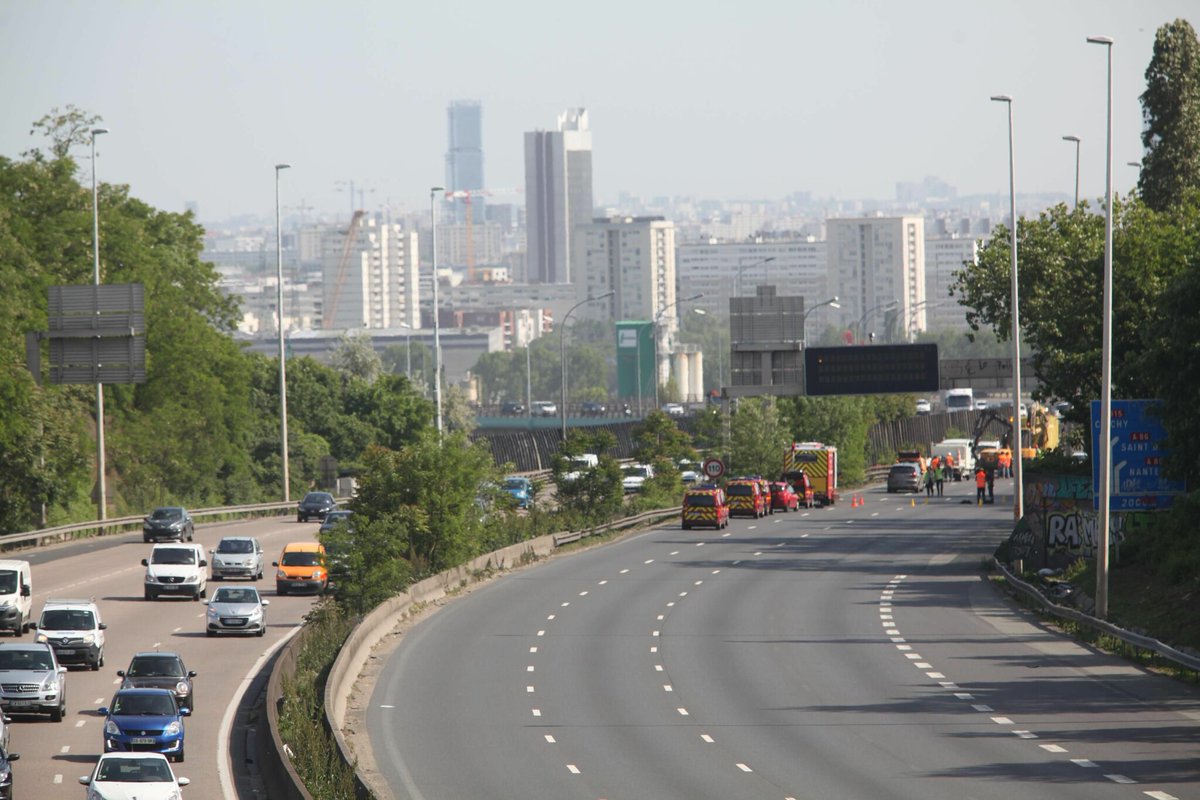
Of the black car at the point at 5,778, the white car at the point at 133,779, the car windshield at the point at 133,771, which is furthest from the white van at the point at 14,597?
the car windshield at the point at 133,771

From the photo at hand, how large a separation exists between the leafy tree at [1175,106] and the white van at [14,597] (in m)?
36.4

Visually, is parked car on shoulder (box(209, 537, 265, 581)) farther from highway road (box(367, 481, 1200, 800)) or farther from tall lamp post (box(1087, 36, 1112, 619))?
tall lamp post (box(1087, 36, 1112, 619))

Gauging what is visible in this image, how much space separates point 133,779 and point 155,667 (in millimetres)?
8188

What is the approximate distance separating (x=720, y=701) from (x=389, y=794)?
809 centimetres

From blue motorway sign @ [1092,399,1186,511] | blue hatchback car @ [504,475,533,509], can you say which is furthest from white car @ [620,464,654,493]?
blue motorway sign @ [1092,399,1186,511]

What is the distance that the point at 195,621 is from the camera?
139 ft

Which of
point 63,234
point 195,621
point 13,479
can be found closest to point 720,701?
point 195,621

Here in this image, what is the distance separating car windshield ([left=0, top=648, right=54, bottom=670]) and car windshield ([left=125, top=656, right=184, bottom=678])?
1311mm

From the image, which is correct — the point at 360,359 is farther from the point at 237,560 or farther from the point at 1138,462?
the point at 1138,462

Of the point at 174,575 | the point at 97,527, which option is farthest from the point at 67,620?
the point at 97,527

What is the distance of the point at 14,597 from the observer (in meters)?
38.5

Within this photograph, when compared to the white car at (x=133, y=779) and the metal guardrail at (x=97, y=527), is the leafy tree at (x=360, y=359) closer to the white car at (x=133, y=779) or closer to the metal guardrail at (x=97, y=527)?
the metal guardrail at (x=97, y=527)

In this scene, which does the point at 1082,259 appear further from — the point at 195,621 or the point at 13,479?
the point at 13,479

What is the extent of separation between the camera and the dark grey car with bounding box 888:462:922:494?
88.6m
